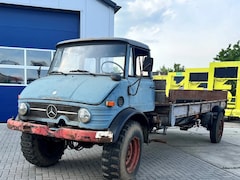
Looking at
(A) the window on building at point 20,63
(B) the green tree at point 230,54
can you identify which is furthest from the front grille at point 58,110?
(B) the green tree at point 230,54

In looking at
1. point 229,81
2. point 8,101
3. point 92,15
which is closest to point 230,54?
point 229,81

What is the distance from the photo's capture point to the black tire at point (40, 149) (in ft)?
17.7

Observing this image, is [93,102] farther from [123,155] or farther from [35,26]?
[35,26]

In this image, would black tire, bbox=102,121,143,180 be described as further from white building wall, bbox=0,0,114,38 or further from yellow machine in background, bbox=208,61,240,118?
yellow machine in background, bbox=208,61,240,118

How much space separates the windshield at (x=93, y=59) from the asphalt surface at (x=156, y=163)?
1.87 metres

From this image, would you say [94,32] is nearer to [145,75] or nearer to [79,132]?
[145,75]

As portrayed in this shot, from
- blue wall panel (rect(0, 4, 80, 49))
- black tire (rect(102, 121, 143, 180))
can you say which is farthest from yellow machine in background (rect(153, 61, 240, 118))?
black tire (rect(102, 121, 143, 180))

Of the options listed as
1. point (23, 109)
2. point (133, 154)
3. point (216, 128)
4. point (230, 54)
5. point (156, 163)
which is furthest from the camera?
point (230, 54)

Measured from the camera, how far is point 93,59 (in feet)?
17.5

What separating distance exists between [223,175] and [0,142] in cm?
567

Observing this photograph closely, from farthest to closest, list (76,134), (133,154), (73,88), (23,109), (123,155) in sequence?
1. (133,154)
2. (23,109)
3. (73,88)
4. (123,155)
5. (76,134)

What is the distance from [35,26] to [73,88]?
7.54m

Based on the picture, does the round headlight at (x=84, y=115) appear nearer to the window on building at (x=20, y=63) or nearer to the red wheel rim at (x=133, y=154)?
the red wheel rim at (x=133, y=154)

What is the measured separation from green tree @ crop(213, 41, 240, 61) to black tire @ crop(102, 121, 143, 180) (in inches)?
840
